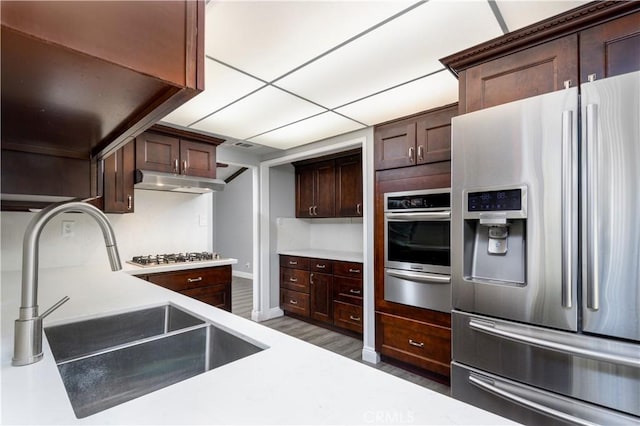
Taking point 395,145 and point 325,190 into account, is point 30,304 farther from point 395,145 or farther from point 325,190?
point 325,190

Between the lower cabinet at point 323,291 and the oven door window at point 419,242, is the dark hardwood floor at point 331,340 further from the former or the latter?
the oven door window at point 419,242

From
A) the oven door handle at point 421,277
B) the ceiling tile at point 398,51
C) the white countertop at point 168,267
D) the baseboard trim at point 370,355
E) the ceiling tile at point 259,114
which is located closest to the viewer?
the ceiling tile at point 398,51

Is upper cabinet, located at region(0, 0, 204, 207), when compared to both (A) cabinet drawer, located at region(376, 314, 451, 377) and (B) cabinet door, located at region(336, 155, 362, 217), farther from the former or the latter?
(B) cabinet door, located at region(336, 155, 362, 217)

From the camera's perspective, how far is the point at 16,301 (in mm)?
1322

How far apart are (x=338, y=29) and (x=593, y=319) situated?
1.62 m

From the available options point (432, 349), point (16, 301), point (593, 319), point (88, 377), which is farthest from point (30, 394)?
point (432, 349)

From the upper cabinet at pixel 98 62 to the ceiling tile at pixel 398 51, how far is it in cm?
110

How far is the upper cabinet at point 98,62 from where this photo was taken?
0.44 m

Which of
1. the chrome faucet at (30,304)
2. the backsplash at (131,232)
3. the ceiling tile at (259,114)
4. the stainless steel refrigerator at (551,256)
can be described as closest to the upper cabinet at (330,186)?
the ceiling tile at (259,114)

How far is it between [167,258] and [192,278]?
1.19 feet

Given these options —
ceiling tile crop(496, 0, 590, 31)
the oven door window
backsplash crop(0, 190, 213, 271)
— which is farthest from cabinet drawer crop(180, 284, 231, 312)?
ceiling tile crop(496, 0, 590, 31)

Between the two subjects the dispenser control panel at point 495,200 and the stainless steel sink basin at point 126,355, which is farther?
the dispenser control panel at point 495,200

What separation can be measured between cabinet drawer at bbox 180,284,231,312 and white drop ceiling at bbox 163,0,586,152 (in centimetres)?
154

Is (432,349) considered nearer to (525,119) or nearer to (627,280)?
(627,280)
